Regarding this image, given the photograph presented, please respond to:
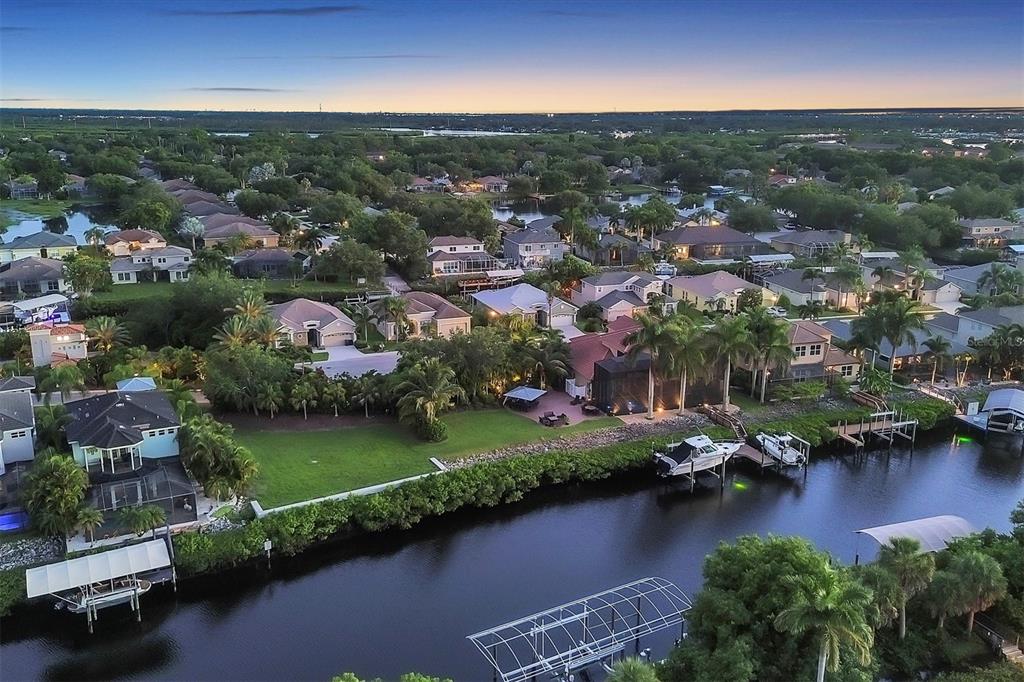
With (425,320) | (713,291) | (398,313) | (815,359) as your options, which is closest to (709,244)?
(713,291)

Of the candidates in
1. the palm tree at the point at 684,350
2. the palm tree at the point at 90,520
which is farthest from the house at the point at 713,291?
the palm tree at the point at 90,520

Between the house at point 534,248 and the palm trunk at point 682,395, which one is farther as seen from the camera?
the house at point 534,248

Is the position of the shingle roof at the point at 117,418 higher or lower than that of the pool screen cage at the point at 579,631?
higher

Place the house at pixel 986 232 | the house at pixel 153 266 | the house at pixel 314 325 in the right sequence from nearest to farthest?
the house at pixel 314 325
the house at pixel 153 266
the house at pixel 986 232

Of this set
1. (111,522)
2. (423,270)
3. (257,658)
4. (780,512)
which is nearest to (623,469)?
(780,512)

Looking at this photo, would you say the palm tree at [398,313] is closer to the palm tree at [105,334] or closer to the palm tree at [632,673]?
the palm tree at [105,334]
